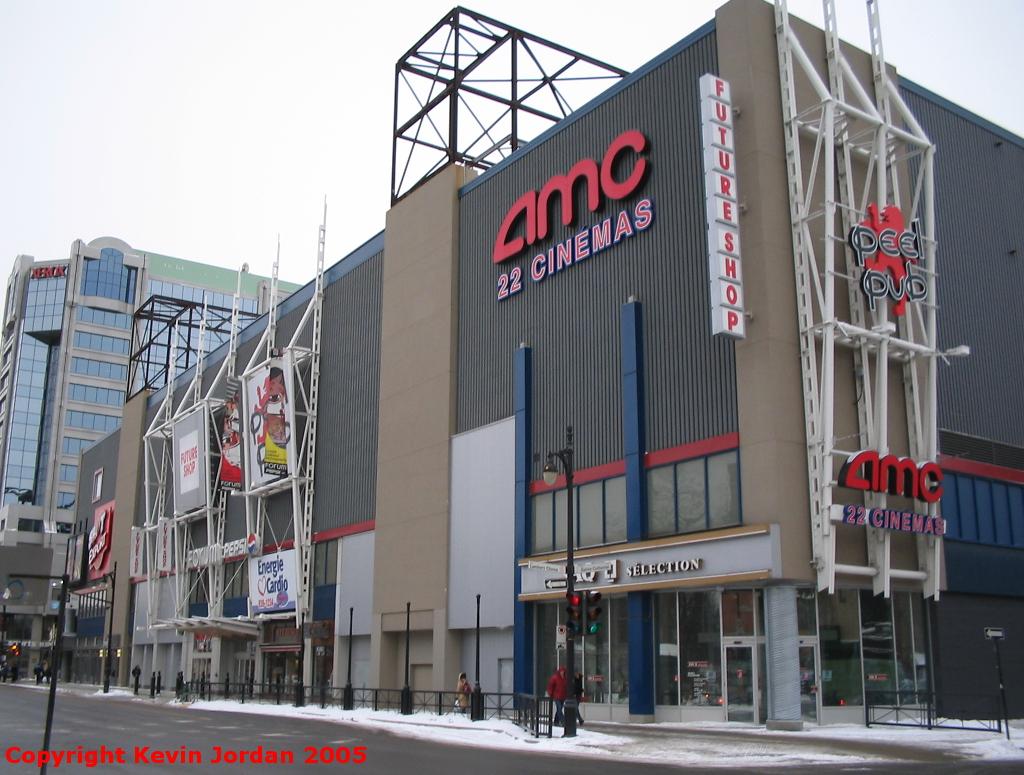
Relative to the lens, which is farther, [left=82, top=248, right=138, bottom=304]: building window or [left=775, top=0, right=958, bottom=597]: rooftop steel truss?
[left=82, top=248, right=138, bottom=304]: building window

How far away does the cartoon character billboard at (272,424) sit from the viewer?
58.6 m

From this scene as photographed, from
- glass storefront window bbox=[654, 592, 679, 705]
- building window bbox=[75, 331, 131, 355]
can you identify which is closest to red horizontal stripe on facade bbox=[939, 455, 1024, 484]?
glass storefront window bbox=[654, 592, 679, 705]

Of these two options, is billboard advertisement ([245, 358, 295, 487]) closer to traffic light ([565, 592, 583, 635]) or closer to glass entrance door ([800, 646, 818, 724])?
traffic light ([565, 592, 583, 635])

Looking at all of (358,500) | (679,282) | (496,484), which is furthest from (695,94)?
(358,500)

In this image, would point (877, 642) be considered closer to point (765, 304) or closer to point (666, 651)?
point (666, 651)

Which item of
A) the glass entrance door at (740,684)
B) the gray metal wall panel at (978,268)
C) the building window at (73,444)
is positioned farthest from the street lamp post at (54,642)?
the building window at (73,444)

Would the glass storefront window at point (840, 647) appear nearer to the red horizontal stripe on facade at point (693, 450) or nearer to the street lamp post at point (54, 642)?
the red horizontal stripe on facade at point (693, 450)

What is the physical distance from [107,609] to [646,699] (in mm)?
69133

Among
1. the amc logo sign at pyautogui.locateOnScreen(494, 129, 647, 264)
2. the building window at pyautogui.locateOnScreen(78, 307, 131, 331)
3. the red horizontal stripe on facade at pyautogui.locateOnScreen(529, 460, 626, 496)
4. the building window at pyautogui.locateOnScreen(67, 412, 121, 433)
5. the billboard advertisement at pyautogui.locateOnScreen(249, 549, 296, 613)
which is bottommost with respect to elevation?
the billboard advertisement at pyautogui.locateOnScreen(249, 549, 296, 613)

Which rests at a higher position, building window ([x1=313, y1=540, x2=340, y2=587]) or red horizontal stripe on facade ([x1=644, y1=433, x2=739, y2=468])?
red horizontal stripe on facade ([x1=644, y1=433, x2=739, y2=468])

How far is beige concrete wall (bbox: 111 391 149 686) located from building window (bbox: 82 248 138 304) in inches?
2378

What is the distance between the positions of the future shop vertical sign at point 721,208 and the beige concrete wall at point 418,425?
17.8 metres

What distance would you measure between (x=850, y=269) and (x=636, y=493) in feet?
34.4

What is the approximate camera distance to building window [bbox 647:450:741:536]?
1315 inches
